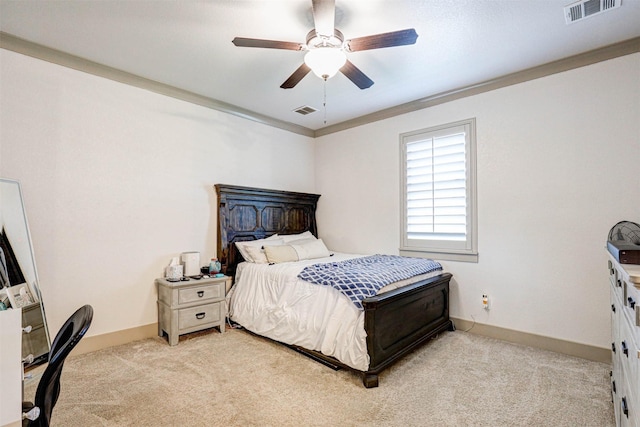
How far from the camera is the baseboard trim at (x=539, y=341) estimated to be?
2803mm

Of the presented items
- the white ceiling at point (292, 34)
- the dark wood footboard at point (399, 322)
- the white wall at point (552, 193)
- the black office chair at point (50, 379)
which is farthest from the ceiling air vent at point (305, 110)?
the black office chair at point (50, 379)

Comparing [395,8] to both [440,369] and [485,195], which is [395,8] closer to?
[485,195]

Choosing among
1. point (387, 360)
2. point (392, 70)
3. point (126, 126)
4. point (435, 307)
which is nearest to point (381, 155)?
point (392, 70)

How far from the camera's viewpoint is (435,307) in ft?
10.9

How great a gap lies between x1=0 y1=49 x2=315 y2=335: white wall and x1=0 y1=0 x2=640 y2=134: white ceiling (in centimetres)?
35

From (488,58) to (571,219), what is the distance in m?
1.70

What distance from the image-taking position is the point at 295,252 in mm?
3947

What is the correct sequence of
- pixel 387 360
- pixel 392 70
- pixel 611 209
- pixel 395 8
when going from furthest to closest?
pixel 392 70 → pixel 611 209 → pixel 387 360 → pixel 395 8

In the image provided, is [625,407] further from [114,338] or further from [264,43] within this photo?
[114,338]

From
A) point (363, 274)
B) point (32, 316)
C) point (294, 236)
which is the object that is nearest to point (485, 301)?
point (363, 274)

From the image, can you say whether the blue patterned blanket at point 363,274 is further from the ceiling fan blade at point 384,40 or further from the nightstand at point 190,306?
the ceiling fan blade at point 384,40

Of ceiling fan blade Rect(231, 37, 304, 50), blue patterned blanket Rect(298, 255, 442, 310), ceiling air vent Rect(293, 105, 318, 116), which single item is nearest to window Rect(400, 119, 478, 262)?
blue patterned blanket Rect(298, 255, 442, 310)

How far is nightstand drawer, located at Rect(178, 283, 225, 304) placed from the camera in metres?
3.23

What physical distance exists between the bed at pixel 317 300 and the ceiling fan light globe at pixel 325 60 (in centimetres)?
172
